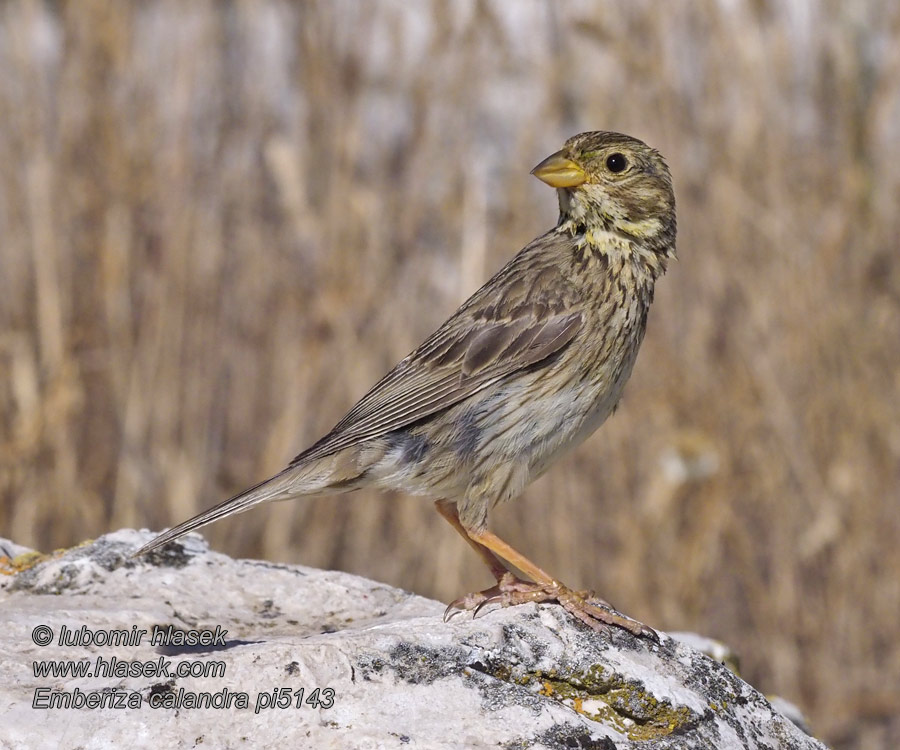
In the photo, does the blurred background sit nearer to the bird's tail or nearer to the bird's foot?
the bird's tail

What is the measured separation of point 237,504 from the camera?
139 inches

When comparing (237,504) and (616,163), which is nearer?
(237,504)

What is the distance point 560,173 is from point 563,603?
1445 millimetres

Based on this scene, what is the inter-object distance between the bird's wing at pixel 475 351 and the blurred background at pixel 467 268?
2037 millimetres

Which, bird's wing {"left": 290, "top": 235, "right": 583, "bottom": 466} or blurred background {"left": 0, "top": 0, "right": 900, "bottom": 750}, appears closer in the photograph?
bird's wing {"left": 290, "top": 235, "right": 583, "bottom": 466}

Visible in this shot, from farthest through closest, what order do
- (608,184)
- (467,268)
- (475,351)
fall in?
1. (467,268)
2. (608,184)
3. (475,351)

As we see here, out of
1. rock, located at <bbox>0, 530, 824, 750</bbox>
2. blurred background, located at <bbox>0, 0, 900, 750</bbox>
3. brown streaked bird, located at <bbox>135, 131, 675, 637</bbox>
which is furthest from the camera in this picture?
blurred background, located at <bbox>0, 0, 900, 750</bbox>

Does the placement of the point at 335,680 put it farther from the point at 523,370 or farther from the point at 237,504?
the point at 523,370

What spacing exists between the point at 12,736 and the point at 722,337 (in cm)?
Answer: 439

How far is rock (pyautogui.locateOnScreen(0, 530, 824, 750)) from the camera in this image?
2639mm

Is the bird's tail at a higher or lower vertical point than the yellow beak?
lower

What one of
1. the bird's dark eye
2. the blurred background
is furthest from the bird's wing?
the blurred background

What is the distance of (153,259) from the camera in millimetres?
6121

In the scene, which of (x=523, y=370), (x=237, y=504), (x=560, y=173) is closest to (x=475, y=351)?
(x=523, y=370)
